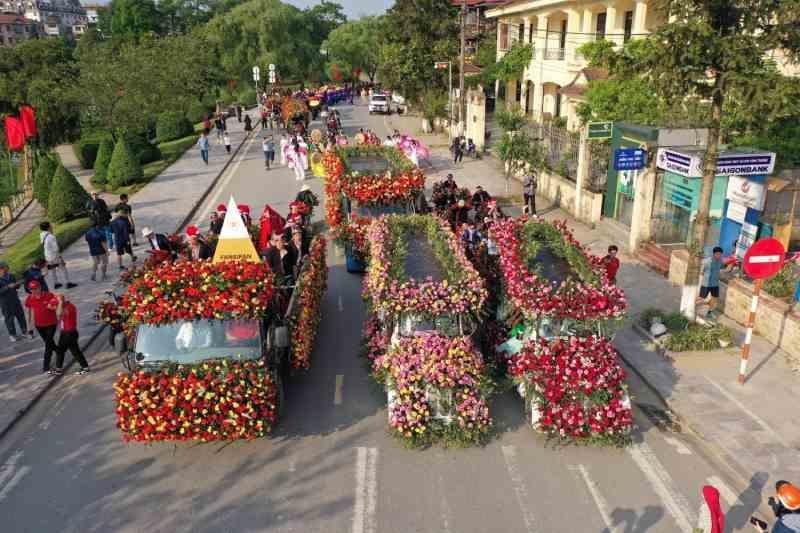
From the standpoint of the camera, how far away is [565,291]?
902cm

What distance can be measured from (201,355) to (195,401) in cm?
70

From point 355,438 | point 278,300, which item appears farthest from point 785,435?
point 278,300

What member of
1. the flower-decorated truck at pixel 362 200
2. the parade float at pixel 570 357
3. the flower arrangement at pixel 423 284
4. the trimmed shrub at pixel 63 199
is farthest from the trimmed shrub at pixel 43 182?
the parade float at pixel 570 357

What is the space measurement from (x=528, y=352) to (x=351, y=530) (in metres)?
3.33

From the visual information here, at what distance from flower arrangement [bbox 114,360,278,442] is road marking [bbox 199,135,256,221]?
46.9 ft

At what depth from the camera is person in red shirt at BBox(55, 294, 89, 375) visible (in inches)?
413

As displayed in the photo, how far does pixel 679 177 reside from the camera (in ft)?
51.0

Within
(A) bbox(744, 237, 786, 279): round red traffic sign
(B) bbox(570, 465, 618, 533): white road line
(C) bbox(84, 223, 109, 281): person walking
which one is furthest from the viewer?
(C) bbox(84, 223, 109, 281): person walking

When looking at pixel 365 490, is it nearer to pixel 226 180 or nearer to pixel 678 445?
pixel 678 445

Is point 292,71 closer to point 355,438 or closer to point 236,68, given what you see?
point 236,68

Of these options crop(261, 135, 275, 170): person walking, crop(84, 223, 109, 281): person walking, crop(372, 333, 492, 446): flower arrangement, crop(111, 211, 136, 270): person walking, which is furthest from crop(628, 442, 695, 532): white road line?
crop(261, 135, 275, 170): person walking

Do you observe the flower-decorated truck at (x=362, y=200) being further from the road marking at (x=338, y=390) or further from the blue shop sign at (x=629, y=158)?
the blue shop sign at (x=629, y=158)

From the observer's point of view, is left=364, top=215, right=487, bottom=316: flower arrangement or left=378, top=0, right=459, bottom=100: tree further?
left=378, top=0, right=459, bottom=100: tree

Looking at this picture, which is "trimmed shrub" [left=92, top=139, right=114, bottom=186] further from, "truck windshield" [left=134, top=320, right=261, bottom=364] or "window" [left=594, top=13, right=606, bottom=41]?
"window" [left=594, top=13, right=606, bottom=41]
